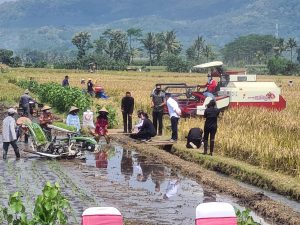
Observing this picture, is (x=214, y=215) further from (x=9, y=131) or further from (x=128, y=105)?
(x=128, y=105)

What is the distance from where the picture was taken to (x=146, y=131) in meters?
20.6

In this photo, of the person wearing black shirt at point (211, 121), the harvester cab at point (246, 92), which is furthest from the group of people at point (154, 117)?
the harvester cab at point (246, 92)

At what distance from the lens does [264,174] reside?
1392 centimetres

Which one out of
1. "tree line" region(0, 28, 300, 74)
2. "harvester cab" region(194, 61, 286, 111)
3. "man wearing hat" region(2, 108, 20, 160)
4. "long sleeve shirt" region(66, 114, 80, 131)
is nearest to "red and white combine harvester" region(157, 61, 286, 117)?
"harvester cab" region(194, 61, 286, 111)

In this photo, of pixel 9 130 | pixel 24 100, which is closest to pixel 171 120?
pixel 9 130

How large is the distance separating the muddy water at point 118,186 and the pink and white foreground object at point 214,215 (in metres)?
4.31

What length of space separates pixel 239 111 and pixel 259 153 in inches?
369

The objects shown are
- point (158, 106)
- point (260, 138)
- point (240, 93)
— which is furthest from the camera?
point (240, 93)

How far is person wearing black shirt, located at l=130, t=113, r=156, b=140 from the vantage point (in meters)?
20.3

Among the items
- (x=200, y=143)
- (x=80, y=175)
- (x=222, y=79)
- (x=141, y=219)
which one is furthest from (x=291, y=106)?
(x=141, y=219)

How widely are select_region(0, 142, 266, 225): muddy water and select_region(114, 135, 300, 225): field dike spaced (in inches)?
9.7

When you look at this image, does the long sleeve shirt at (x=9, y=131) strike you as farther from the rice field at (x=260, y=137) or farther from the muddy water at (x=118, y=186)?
the rice field at (x=260, y=137)

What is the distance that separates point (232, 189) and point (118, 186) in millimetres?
2482

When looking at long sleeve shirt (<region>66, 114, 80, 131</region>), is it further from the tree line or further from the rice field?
the tree line
